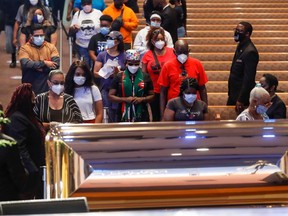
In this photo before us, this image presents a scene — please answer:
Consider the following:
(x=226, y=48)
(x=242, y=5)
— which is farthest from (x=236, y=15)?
(x=226, y=48)

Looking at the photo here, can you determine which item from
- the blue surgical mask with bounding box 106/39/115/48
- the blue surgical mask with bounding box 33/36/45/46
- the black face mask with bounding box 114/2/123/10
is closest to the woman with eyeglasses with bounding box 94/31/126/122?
the blue surgical mask with bounding box 106/39/115/48

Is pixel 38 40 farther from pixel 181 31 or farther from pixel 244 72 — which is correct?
pixel 181 31

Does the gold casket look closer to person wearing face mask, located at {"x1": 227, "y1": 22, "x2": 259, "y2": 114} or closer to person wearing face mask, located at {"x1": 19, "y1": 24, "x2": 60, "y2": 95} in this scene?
person wearing face mask, located at {"x1": 227, "y1": 22, "x2": 259, "y2": 114}

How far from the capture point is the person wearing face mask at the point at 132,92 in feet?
31.2

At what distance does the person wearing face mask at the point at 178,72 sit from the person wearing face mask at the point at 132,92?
0.61 ft

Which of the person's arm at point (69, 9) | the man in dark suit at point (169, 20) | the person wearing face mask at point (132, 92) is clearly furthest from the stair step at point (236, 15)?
the person wearing face mask at point (132, 92)

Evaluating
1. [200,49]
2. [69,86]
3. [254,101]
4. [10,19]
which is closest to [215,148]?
→ [254,101]

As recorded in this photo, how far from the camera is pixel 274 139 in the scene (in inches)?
110

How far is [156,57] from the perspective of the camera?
10422 mm

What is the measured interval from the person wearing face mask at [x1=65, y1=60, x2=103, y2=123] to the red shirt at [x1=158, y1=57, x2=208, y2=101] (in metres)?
1.07

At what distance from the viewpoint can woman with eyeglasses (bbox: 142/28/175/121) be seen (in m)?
10.2

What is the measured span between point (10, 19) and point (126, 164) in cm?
1201

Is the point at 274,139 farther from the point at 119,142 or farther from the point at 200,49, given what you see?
the point at 200,49

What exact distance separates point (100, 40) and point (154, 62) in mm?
1332
